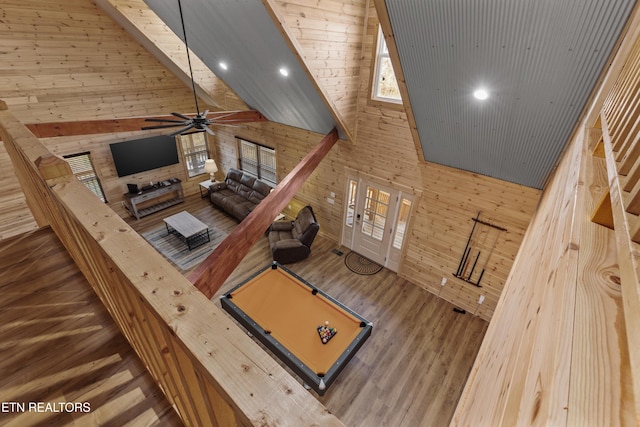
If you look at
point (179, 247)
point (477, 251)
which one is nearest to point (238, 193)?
point (179, 247)

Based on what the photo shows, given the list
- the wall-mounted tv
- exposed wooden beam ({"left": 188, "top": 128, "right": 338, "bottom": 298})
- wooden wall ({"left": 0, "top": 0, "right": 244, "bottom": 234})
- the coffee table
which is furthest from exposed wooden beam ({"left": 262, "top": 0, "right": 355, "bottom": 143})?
the wall-mounted tv

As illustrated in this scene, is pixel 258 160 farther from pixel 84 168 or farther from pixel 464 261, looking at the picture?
pixel 464 261

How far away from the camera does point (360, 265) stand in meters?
6.64

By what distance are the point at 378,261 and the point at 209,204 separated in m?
5.55

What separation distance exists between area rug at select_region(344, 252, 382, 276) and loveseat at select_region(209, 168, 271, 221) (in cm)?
298

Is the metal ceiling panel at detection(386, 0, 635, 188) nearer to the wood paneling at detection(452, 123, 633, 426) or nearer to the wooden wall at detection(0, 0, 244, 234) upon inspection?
the wood paneling at detection(452, 123, 633, 426)

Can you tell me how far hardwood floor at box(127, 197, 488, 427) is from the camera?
13.0 feet

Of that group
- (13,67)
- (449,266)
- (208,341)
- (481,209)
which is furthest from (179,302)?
(13,67)

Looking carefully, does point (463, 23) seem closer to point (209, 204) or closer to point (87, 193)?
point (87, 193)

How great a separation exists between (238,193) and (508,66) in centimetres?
744

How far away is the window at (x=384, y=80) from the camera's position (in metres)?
4.76

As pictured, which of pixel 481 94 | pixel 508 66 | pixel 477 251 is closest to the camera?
pixel 508 66

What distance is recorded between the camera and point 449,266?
554cm

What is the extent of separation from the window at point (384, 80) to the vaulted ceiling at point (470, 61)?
620mm
